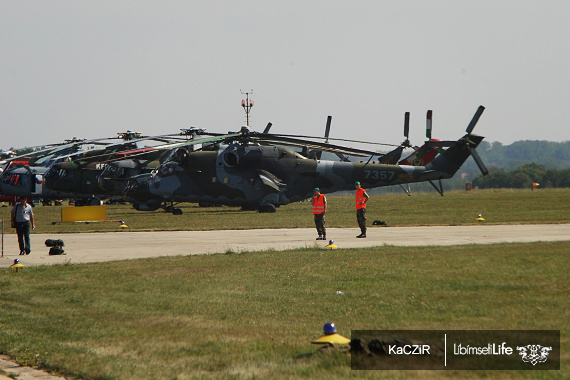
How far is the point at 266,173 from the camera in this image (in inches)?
1889

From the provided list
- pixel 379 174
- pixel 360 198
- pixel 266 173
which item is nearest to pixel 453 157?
pixel 379 174

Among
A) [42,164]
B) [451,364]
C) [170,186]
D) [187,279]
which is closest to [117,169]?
[170,186]

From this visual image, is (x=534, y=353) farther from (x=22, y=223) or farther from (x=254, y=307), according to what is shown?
(x=22, y=223)

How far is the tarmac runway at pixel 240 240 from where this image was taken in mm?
25250

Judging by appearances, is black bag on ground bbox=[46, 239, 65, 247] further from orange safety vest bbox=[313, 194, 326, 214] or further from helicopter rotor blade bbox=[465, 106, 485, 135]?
helicopter rotor blade bbox=[465, 106, 485, 135]

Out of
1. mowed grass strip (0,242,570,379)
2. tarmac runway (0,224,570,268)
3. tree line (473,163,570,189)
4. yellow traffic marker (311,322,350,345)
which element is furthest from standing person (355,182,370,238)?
tree line (473,163,570,189)

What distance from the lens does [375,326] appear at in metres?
Result: 12.8

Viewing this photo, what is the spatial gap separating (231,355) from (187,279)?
7.62 m

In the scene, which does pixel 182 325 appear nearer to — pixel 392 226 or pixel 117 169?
pixel 392 226

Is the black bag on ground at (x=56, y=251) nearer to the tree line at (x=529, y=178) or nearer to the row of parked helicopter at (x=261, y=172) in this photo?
the row of parked helicopter at (x=261, y=172)

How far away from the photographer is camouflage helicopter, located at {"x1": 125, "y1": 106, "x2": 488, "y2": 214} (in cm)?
4762

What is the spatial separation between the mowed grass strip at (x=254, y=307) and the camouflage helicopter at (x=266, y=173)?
24.9 meters

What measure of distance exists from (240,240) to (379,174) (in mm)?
18677

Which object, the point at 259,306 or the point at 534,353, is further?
the point at 259,306
